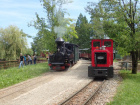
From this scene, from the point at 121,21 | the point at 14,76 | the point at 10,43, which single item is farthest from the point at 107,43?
the point at 10,43

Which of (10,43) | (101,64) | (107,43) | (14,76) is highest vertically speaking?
(10,43)

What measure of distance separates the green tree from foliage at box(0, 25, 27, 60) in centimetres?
2178

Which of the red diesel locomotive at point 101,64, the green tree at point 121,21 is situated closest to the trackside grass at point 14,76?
the red diesel locomotive at point 101,64

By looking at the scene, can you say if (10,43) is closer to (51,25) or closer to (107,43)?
(51,25)

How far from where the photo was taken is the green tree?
492 inches

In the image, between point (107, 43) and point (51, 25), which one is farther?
point (51, 25)

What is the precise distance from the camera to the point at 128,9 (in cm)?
1334

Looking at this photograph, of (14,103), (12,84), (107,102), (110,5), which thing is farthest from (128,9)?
(14,103)

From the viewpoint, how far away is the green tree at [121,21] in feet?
41.0

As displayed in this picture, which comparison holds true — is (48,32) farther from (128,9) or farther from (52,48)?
(128,9)

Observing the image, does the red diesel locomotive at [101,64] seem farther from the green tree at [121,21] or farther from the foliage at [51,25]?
the foliage at [51,25]

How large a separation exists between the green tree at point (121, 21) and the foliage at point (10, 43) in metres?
21.8

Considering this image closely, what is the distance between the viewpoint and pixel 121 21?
12891 mm

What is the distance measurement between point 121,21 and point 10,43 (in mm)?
23736
